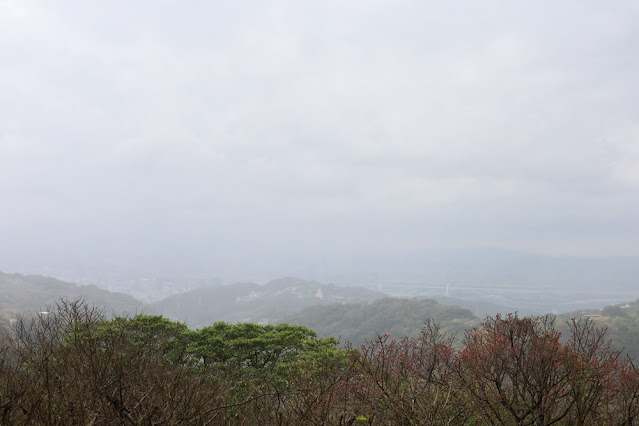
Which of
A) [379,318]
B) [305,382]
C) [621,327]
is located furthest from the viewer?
[379,318]

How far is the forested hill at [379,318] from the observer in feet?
488

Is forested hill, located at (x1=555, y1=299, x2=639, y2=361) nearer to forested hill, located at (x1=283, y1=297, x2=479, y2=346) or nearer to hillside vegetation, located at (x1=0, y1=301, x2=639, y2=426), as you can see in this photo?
forested hill, located at (x1=283, y1=297, x2=479, y2=346)

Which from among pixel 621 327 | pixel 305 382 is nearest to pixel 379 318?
pixel 621 327

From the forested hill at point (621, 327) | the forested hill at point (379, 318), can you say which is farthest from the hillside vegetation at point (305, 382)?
the forested hill at point (379, 318)

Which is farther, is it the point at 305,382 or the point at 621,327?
the point at 621,327

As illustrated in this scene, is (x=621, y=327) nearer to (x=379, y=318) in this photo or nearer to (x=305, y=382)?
(x=379, y=318)

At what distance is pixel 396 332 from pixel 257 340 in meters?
144

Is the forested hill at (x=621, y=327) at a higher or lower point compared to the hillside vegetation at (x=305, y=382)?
lower

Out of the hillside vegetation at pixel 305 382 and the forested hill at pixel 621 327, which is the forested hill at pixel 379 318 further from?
the hillside vegetation at pixel 305 382

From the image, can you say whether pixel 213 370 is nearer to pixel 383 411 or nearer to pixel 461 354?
pixel 383 411

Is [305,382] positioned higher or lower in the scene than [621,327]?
higher

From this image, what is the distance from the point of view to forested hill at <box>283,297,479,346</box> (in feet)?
488

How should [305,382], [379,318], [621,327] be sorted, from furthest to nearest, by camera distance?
[379,318], [621,327], [305,382]

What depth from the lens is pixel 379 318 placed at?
16662 cm
